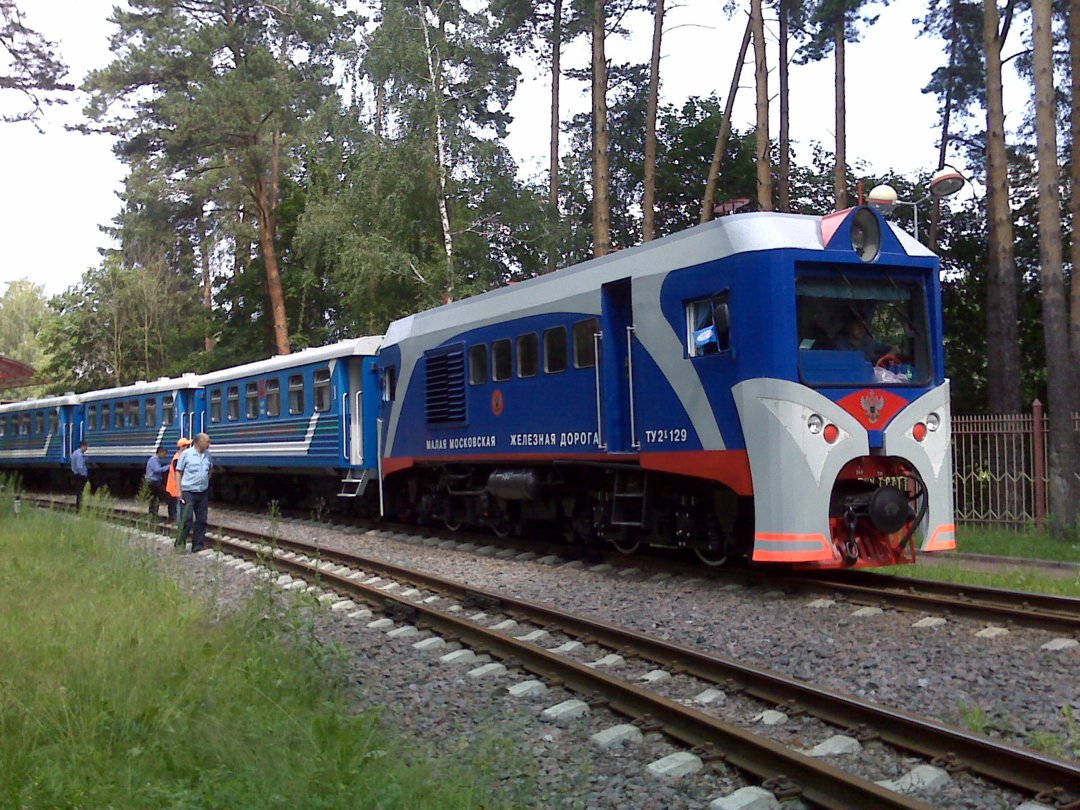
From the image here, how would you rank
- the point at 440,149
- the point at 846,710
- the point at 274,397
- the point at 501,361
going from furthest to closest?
the point at 440,149 < the point at 274,397 < the point at 501,361 < the point at 846,710

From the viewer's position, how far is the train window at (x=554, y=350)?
471 inches

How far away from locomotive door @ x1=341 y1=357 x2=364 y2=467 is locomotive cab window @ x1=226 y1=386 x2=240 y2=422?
17.4 feet

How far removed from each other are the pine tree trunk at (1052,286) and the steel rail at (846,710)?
860cm

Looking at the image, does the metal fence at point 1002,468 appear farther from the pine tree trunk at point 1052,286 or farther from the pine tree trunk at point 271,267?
the pine tree trunk at point 271,267

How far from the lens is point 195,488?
47.5 ft

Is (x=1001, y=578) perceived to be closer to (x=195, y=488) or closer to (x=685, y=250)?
(x=685, y=250)

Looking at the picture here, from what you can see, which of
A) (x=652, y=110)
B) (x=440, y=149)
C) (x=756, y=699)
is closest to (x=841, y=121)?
(x=652, y=110)

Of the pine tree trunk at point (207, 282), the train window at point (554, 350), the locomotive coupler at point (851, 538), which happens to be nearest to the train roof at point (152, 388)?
the pine tree trunk at point (207, 282)

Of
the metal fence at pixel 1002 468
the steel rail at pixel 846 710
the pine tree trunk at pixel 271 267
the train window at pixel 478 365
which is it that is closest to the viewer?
the steel rail at pixel 846 710

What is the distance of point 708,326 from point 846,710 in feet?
15.7

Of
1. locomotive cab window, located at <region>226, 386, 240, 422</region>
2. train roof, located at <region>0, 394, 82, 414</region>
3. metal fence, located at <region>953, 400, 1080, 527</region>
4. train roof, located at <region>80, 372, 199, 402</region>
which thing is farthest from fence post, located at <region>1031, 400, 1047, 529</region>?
train roof, located at <region>0, 394, 82, 414</region>

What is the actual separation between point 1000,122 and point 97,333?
35.3 m

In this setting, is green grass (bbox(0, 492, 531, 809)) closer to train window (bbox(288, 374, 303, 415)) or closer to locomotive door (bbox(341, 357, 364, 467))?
locomotive door (bbox(341, 357, 364, 467))

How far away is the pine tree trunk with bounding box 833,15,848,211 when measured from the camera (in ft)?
82.4
